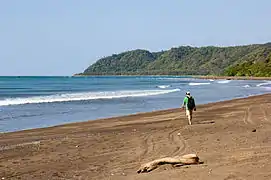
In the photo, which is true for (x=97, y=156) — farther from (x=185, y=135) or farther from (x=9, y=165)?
(x=185, y=135)

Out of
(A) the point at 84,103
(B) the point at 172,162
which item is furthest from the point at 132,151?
(A) the point at 84,103

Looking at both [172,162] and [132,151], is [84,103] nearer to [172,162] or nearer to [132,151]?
[132,151]

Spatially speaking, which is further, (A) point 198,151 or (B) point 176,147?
(B) point 176,147

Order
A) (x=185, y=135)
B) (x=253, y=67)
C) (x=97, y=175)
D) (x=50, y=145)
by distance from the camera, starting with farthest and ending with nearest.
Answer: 1. (x=253, y=67)
2. (x=185, y=135)
3. (x=50, y=145)
4. (x=97, y=175)

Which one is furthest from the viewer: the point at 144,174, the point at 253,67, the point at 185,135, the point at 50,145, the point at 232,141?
the point at 253,67

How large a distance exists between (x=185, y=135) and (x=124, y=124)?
222 inches

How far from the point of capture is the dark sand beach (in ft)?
29.4

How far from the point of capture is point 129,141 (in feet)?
48.5

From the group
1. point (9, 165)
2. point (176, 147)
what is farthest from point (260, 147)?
point (9, 165)

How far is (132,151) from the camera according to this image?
12.8m

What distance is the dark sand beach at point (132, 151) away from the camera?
353 inches

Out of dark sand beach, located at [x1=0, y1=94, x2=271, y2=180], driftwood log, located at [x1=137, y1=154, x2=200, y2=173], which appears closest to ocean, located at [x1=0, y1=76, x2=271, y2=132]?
dark sand beach, located at [x1=0, y1=94, x2=271, y2=180]

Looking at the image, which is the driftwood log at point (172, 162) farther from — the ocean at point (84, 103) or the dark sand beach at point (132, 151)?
the ocean at point (84, 103)

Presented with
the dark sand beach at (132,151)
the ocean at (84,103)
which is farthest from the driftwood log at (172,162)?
the ocean at (84,103)
